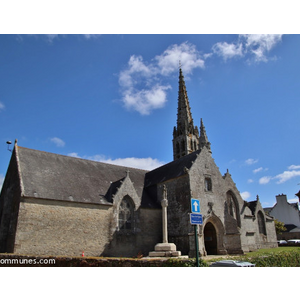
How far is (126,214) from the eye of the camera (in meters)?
21.1

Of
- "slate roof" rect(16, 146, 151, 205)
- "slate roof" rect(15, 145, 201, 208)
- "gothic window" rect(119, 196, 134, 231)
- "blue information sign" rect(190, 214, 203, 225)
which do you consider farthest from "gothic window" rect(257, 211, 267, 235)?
"blue information sign" rect(190, 214, 203, 225)

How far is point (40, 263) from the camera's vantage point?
11.9 meters

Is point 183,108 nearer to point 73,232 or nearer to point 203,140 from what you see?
point 203,140

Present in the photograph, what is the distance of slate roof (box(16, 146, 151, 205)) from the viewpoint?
59.0 ft

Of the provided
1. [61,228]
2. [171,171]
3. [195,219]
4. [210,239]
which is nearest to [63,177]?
[61,228]

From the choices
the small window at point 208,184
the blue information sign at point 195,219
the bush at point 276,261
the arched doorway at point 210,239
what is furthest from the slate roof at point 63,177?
the bush at point 276,261

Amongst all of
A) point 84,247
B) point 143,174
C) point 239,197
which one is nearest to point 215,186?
point 239,197

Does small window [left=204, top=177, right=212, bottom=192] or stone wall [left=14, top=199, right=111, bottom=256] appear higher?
small window [left=204, top=177, right=212, bottom=192]

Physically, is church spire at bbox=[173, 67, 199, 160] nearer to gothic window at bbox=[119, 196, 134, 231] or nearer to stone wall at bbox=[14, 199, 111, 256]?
gothic window at bbox=[119, 196, 134, 231]

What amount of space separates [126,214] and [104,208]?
224cm

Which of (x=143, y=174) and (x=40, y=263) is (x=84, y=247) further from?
(x=143, y=174)

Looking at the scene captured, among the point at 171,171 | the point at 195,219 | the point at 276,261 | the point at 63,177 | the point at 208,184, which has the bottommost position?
the point at 276,261

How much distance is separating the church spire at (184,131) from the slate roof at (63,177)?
1930 cm

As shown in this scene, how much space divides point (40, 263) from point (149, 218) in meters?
11.3
